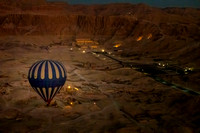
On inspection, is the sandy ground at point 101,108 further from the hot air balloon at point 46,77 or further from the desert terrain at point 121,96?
the hot air balloon at point 46,77

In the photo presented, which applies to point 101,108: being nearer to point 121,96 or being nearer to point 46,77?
point 121,96

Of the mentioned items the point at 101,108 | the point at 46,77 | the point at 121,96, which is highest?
the point at 46,77

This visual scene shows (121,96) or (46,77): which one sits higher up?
(46,77)

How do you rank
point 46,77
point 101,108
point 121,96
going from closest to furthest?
point 46,77
point 101,108
point 121,96

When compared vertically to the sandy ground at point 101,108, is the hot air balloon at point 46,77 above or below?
above

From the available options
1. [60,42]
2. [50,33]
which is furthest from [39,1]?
[60,42]

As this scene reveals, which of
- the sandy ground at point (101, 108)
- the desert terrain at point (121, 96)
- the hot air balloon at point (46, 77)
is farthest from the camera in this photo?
the hot air balloon at point (46, 77)

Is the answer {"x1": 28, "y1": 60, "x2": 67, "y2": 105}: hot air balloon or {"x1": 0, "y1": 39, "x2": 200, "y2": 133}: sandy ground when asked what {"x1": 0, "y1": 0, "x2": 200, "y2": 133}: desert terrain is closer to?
{"x1": 0, "y1": 39, "x2": 200, "y2": 133}: sandy ground

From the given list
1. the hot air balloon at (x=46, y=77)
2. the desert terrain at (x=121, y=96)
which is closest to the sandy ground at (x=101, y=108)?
the desert terrain at (x=121, y=96)

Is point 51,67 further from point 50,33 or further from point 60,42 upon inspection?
point 50,33

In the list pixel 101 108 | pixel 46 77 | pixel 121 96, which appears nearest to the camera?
pixel 46 77

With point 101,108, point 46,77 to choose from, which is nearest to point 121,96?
point 101,108
